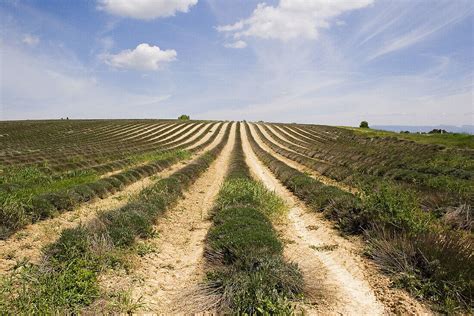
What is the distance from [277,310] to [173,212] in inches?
337

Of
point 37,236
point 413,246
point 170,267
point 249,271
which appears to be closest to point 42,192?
point 37,236

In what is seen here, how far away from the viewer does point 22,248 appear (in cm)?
830

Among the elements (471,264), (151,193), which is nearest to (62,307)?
(471,264)

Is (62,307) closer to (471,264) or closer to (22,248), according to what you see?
(22,248)

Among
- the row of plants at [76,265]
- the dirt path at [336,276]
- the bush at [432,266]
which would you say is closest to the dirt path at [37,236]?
the row of plants at [76,265]

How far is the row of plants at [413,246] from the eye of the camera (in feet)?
19.5

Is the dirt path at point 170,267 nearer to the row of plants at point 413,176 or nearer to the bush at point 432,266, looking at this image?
the bush at point 432,266

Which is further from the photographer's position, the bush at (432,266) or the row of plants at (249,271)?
the bush at (432,266)

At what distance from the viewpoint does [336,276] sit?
7.14m

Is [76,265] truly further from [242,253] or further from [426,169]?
[426,169]

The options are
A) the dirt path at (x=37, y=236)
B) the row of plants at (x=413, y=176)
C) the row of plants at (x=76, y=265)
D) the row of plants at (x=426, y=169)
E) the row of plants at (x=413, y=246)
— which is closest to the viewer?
the row of plants at (x=76, y=265)

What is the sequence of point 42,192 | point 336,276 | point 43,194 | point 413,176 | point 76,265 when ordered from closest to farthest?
point 76,265, point 336,276, point 43,194, point 42,192, point 413,176

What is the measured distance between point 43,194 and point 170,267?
24.9 feet

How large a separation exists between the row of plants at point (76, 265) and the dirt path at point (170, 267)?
0.41 metres
